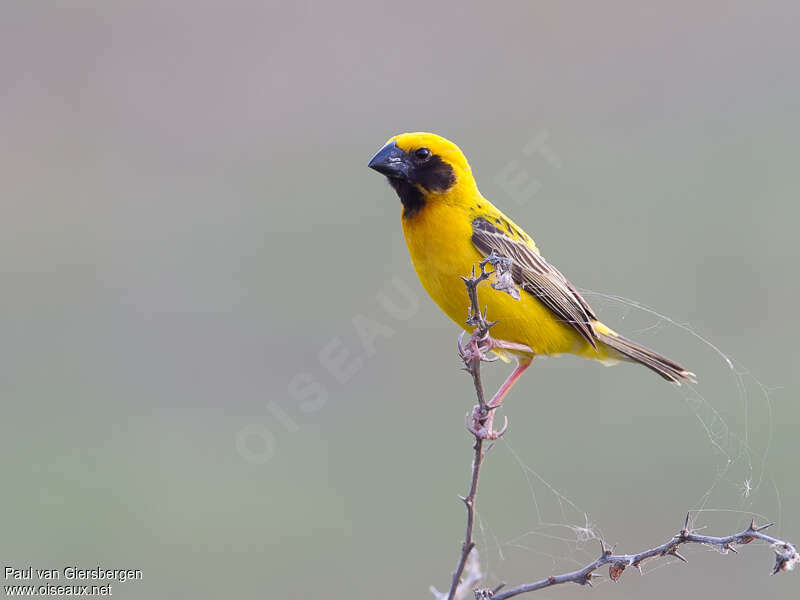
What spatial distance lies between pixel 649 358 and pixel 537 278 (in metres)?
0.77

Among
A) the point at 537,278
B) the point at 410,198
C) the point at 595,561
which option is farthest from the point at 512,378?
the point at 595,561

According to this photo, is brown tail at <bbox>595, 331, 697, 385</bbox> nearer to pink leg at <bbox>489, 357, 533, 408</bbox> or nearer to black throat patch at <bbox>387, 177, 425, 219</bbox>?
pink leg at <bbox>489, 357, 533, 408</bbox>

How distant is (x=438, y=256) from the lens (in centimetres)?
496

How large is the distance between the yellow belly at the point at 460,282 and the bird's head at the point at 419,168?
9cm

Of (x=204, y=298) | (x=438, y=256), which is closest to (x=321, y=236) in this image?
(x=204, y=298)

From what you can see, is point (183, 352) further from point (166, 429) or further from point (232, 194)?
point (232, 194)

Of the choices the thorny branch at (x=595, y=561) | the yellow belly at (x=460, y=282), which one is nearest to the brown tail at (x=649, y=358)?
the yellow belly at (x=460, y=282)

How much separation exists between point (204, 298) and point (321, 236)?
4.56ft

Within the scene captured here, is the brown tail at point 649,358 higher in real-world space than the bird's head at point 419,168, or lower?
lower

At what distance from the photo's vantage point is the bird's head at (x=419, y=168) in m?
5.19

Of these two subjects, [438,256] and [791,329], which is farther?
[791,329]

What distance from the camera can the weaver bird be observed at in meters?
4.95

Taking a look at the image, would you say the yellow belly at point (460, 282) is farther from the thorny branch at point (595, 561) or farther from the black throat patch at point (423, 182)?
the thorny branch at point (595, 561)

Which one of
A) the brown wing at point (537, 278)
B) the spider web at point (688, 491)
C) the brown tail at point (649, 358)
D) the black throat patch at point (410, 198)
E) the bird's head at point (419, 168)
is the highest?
the bird's head at point (419, 168)
